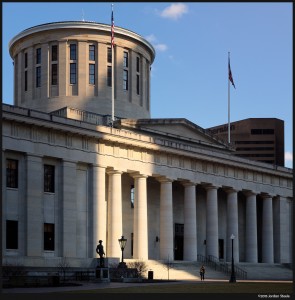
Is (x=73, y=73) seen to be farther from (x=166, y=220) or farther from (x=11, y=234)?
(x=11, y=234)

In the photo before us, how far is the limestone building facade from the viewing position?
192ft

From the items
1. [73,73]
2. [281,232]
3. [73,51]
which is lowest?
[281,232]

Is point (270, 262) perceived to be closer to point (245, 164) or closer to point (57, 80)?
point (245, 164)

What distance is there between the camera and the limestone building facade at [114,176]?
58469mm

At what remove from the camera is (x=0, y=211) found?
171ft

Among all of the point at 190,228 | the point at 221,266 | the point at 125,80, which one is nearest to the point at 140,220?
the point at 190,228

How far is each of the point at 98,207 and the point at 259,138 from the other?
437 ft

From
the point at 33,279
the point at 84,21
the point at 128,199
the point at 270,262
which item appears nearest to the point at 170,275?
the point at 128,199

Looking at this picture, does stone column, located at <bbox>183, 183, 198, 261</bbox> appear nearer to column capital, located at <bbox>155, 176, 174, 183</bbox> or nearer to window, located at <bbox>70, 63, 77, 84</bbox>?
column capital, located at <bbox>155, 176, 174, 183</bbox>

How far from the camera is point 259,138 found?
19225 centimetres

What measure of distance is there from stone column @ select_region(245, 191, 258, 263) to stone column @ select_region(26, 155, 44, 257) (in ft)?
109

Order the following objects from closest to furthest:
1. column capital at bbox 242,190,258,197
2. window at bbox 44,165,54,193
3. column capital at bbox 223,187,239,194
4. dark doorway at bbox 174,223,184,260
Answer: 1. window at bbox 44,165,54,193
2. dark doorway at bbox 174,223,184,260
3. column capital at bbox 223,187,239,194
4. column capital at bbox 242,190,258,197

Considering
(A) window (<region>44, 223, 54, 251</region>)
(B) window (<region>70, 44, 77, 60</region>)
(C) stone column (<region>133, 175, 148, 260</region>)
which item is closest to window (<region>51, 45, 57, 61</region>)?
(B) window (<region>70, 44, 77, 60</region>)

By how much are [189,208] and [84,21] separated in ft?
89.5
